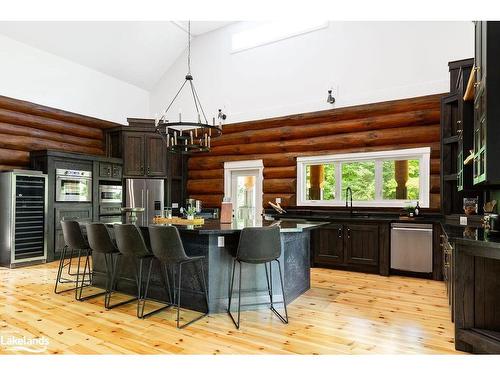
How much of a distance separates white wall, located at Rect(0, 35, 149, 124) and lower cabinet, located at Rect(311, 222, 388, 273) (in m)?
5.42

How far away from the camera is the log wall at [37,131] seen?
6023 mm

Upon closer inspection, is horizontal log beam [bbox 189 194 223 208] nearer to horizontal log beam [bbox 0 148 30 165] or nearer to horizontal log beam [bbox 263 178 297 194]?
horizontal log beam [bbox 263 178 297 194]

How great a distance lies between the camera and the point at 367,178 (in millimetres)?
6180

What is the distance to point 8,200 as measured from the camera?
5570 millimetres

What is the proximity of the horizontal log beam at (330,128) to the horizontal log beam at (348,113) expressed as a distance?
2.8 inches

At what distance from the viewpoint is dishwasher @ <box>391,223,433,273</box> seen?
16.3 feet

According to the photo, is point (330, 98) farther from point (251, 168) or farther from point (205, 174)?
point (205, 174)

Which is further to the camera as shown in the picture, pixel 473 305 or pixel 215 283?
pixel 215 283

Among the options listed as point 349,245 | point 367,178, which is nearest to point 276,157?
point 367,178

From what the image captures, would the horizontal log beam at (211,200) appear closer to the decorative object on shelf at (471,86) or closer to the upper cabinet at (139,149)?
the upper cabinet at (139,149)

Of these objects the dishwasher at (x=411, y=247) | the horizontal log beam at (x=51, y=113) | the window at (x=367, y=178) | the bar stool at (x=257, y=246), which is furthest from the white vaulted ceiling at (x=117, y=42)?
the dishwasher at (x=411, y=247)
